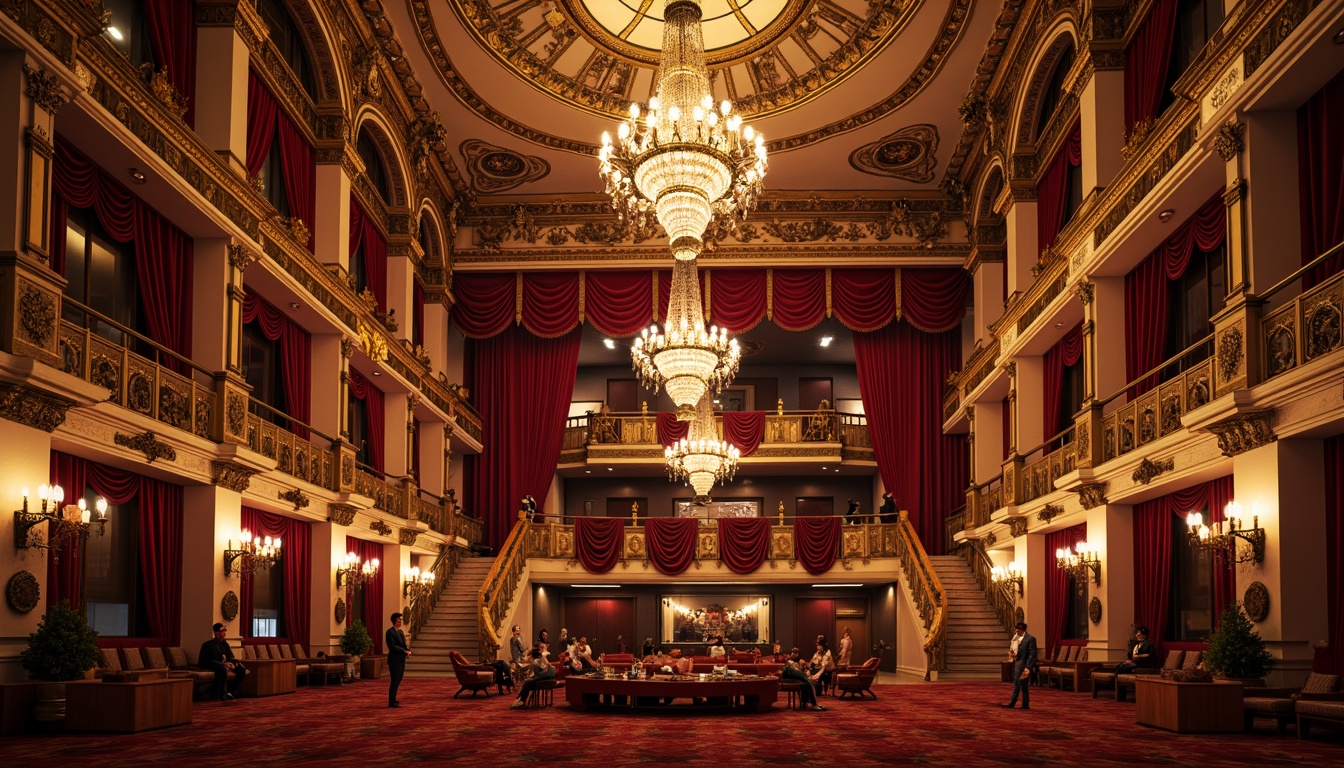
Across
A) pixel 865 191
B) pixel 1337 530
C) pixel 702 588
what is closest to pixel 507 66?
pixel 865 191

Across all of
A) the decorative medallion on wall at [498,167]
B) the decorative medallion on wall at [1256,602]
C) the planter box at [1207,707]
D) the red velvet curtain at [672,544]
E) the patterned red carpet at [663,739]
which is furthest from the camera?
the red velvet curtain at [672,544]

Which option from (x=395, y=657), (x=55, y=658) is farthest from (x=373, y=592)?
(x=55, y=658)

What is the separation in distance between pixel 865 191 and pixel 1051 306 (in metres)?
9.53

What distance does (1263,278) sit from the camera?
38.9ft

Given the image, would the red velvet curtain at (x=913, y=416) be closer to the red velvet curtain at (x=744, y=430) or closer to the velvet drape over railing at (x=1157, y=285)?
the red velvet curtain at (x=744, y=430)

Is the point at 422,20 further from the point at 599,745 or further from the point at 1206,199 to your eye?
the point at 599,745

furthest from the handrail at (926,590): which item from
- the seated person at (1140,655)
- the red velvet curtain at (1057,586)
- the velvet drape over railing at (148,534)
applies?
the velvet drape over railing at (148,534)

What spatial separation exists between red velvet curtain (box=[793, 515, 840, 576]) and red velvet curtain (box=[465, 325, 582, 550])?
20.9ft

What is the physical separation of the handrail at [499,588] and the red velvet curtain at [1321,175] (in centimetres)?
1522

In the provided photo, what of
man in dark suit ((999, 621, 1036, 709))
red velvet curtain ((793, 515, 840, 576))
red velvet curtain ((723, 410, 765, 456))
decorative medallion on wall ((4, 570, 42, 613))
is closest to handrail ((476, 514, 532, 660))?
red velvet curtain ((723, 410, 765, 456))

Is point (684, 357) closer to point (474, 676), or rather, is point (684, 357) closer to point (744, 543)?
point (474, 676)

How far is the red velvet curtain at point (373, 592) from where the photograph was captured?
72.4ft

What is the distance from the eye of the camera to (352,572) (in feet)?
65.7

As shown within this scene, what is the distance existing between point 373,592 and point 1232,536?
614 inches
